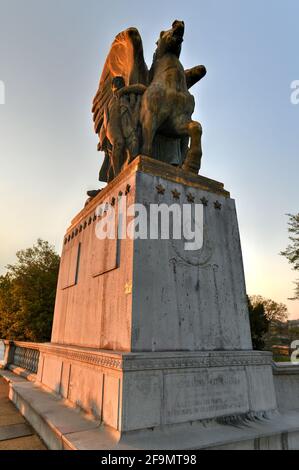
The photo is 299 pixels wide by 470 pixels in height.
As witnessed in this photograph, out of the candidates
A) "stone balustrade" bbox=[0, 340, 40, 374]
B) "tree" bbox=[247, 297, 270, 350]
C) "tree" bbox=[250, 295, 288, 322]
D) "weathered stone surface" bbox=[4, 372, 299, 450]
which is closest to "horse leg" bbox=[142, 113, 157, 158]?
"weathered stone surface" bbox=[4, 372, 299, 450]

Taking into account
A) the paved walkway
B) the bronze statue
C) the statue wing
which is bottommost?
the paved walkway

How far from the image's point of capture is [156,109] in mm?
5758

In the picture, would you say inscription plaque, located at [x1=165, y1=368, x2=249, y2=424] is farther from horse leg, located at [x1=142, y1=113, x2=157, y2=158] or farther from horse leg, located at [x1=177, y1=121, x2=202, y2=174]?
horse leg, located at [x1=142, y1=113, x2=157, y2=158]

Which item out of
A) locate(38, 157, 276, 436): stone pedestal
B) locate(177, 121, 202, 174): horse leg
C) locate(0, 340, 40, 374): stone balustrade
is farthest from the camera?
locate(0, 340, 40, 374): stone balustrade

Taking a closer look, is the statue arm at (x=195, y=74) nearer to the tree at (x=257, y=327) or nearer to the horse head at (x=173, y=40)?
the horse head at (x=173, y=40)

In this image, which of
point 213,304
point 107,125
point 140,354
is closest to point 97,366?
point 140,354

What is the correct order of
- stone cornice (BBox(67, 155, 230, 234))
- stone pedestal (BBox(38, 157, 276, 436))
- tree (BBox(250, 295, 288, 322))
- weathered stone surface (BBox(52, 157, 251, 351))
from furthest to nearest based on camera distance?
tree (BBox(250, 295, 288, 322)) < stone cornice (BBox(67, 155, 230, 234)) < weathered stone surface (BBox(52, 157, 251, 351)) < stone pedestal (BBox(38, 157, 276, 436))

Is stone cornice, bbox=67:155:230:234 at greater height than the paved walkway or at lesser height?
greater

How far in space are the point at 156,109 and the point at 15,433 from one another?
5.94m

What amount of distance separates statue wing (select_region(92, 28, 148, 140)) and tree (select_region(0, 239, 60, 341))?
23012 millimetres

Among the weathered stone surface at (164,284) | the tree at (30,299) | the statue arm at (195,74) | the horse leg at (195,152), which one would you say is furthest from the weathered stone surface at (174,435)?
the tree at (30,299)

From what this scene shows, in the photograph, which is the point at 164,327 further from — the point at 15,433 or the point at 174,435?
the point at 15,433

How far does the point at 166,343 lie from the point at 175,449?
123 centimetres

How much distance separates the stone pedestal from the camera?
11.0ft
